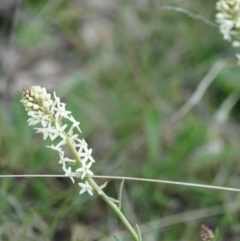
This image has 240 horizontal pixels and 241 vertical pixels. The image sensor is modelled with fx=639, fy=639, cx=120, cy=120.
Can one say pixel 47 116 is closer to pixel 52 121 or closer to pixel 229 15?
pixel 52 121

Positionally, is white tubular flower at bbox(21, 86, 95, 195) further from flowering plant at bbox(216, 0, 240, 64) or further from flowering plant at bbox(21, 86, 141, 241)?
flowering plant at bbox(216, 0, 240, 64)

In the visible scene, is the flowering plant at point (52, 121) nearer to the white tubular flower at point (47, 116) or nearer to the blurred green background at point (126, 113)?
the white tubular flower at point (47, 116)

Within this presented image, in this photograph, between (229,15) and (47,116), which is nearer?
(47,116)

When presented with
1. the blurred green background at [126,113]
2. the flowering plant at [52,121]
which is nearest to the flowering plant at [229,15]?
the blurred green background at [126,113]

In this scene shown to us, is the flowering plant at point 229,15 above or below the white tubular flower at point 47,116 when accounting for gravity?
above

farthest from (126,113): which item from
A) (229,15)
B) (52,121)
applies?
(52,121)

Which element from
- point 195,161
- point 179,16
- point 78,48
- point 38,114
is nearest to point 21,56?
point 78,48

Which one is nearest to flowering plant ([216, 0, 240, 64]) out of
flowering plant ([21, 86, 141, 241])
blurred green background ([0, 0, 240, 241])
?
blurred green background ([0, 0, 240, 241])

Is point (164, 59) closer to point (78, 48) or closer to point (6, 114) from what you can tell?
point (78, 48)
